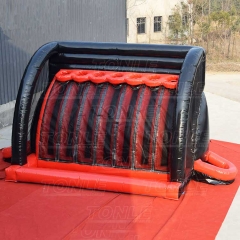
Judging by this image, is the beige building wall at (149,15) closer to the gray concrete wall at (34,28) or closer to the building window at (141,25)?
the building window at (141,25)

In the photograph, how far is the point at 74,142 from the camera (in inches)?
201

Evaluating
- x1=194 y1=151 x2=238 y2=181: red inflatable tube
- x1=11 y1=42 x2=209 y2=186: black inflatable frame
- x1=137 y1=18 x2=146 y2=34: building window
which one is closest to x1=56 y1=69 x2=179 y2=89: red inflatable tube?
x1=11 y1=42 x2=209 y2=186: black inflatable frame

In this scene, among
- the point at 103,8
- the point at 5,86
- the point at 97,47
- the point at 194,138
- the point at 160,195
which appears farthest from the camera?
the point at 103,8

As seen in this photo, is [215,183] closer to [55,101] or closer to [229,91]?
[55,101]

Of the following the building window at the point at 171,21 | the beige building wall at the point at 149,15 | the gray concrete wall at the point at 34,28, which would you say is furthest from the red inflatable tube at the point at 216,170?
the beige building wall at the point at 149,15

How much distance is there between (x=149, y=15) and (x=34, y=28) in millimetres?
11988

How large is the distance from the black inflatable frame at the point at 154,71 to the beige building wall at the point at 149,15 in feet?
46.6

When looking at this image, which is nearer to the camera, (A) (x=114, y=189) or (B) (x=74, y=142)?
(A) (x=114, y=189)

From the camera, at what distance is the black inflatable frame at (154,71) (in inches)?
181

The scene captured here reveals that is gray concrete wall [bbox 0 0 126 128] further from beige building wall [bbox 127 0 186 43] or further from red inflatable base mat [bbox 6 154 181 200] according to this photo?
beige building wall [bbox 127 0 186 43]

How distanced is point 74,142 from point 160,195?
1156mm

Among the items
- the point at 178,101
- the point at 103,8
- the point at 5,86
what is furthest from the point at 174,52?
the point at 103,8

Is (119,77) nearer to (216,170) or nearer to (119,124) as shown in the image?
(119,124)

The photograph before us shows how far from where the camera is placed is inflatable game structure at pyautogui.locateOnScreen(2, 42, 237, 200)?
469 centimetres
